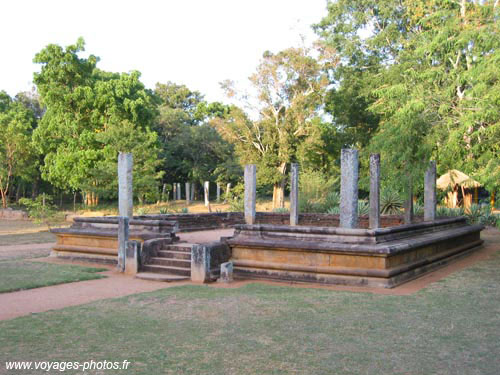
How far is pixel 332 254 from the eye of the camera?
28.9 ft

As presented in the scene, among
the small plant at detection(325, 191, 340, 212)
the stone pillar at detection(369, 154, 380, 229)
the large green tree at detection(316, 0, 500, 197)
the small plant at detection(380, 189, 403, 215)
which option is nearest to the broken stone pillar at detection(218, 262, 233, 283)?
the stone pillar at detection(369, 154, 380, 229)

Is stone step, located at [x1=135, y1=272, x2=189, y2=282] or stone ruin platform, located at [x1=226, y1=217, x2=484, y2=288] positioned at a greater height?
stone ruin platform, located at [x1=226, y1=217, x2=484, y2=288]

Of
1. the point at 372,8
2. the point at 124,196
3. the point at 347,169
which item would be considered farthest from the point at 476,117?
the point at 372,8

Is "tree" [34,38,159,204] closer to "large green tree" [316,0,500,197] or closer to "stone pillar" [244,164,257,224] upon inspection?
"stone pillar" [244,164,257,224]

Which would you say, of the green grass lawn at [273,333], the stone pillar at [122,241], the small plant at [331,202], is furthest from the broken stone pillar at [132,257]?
the small plant at [331,202]

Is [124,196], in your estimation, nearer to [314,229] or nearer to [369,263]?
[314,229]

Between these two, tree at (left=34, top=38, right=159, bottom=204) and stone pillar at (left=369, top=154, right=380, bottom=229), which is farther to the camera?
tree at (left=34, top=38, right=159, bottom=204)

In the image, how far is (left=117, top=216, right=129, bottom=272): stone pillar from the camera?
1023 centimetres

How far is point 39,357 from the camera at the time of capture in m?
4.68

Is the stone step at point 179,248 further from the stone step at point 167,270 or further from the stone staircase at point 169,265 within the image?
the stone step at point 167,270

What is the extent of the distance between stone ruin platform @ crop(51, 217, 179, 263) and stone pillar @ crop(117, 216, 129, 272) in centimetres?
55

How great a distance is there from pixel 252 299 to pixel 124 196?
507 centimetres

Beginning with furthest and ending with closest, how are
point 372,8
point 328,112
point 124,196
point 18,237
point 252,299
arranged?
point 328,112, point 372,8, point 18,237, point 124,196, point 252,299

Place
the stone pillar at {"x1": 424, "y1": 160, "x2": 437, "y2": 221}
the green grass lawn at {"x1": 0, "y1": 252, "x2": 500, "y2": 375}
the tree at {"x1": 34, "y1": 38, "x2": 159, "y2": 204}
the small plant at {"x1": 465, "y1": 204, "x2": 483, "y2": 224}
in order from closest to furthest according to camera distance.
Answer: the green grass lawn at {"x1": 0, "y1": 252, "x2": 500, "y2": 375}
the stone pillar at {"x1": 424, "y1": 160, "x2": 437, "y2": 221}
the small plant at {"x1": 465, "y1": 204, "x2": 483, "y2": 224}
the tree at {"x1": 34, "y1": 38, "x2": 159, "y2": 204}
